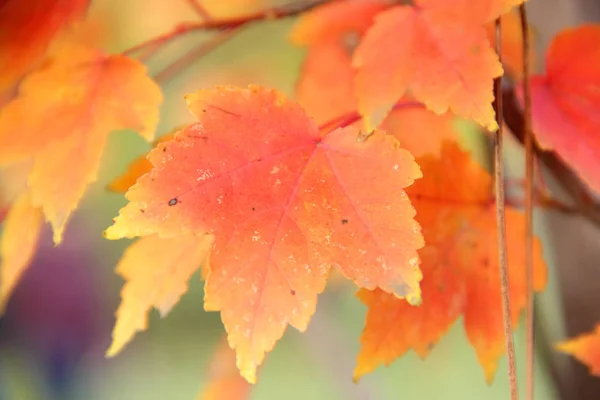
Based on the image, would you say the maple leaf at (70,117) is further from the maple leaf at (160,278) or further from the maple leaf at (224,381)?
the maple leaf at (224,381)

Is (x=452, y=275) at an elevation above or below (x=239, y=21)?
below

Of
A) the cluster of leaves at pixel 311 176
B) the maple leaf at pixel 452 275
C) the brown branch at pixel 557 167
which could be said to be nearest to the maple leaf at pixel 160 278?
the cluster of leaves at pixel 311 176

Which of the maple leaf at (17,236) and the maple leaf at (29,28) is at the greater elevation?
the maple leaf at (29,28)

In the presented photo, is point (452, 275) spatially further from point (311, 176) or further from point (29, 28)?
point (29, 28)

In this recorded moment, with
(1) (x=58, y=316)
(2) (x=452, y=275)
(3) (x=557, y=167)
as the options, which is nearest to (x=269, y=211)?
(2) (x=452, y=275)

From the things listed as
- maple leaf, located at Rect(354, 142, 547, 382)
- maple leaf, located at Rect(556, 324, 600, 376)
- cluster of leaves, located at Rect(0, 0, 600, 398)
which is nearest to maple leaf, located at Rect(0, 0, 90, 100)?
cluster of leaves, located at Rect(0, 0, 600, 398)

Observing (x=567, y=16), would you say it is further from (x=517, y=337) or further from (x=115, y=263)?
(x=115, y=263)

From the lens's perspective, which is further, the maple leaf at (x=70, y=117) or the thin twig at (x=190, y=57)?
the thin twig at (x=190, y=57)
